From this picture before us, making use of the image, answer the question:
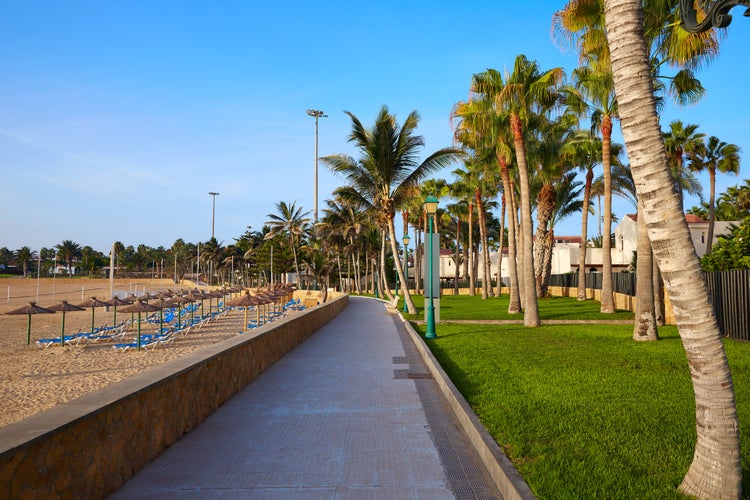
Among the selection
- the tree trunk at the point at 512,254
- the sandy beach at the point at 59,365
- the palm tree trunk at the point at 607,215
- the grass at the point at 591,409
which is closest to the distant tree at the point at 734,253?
the palm tree trunk at the point at 607,215

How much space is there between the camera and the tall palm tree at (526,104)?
64.0 ft

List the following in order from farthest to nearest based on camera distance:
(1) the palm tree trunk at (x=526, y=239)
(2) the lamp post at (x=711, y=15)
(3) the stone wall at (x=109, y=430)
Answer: (1) the palm tree trunk at (x=526, y=239)
(2) the lamp post at (x=711, y=15)
(3) the stone wall at (x=109, y=430)

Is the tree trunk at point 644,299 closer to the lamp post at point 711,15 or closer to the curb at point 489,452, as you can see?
→ the curb at point 489,452

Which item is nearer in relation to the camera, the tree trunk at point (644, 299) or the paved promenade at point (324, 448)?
the paved promenade at point (324, 448)

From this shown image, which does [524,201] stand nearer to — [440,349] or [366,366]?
[440,349]

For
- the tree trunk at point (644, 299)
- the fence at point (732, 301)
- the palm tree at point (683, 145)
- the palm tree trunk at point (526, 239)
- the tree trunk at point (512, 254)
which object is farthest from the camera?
the palm tree at point (683, 145)

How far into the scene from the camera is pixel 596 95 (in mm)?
21734

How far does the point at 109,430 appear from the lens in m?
4.38

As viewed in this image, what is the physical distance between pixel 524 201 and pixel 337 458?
663 inches

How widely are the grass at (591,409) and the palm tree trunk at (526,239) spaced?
207 inches

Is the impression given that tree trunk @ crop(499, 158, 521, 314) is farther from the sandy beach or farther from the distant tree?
the sandy beach

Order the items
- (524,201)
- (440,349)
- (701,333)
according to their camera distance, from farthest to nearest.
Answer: (524,201), (440,349), (701,333)

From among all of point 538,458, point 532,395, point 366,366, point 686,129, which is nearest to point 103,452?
point 538,458

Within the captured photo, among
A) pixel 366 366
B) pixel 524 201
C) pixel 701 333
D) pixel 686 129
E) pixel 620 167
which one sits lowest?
pixel 366 366
